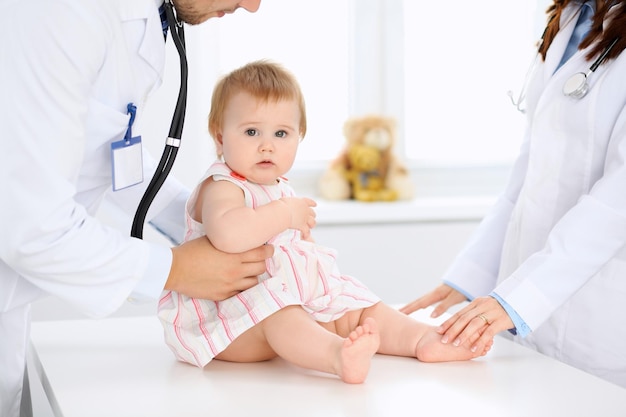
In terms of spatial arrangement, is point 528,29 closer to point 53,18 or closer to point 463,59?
point 463,59

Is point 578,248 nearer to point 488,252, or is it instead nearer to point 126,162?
point 488,252

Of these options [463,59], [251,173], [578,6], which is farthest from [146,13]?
[463,59]

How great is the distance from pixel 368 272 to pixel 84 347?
1596mm

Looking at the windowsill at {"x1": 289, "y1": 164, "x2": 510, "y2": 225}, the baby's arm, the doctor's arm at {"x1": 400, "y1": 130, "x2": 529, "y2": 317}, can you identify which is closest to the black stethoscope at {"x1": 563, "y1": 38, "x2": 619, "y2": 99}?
the doctor's arm at {"x1": 400, "y1": 130, "x2": 529, "y2": 317}

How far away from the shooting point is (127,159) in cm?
124

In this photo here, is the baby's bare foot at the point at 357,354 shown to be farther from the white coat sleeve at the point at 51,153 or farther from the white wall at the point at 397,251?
the white wall at the point at 397,251

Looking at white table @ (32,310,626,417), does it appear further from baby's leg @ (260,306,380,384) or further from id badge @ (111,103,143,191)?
id badge @ (111,103,143,191)

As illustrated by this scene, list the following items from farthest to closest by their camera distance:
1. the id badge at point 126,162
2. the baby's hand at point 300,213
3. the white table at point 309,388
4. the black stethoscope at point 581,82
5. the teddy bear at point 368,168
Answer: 1. the teddy bear at point 368,168
2. the black stethoscope at point 581,82
3. the baby's hand at point 300,213
4. the id badge at point 126,162
5. the white table at point 309,388

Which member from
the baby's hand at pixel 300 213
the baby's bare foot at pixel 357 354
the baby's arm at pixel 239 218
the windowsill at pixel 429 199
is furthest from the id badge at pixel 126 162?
the windowsill at pixel 429 199

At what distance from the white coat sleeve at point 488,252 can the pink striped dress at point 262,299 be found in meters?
0.41

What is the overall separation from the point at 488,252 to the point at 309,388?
0.71 meters

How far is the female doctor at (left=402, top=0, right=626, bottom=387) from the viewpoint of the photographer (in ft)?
4.31

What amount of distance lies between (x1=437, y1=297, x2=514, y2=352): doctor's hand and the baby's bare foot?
18 cm

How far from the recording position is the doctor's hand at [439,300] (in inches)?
63.8
